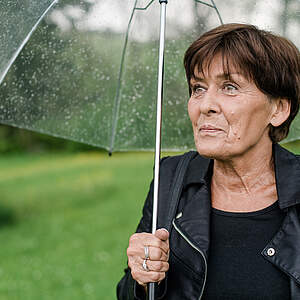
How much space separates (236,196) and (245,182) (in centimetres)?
8

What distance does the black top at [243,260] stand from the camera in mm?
2314

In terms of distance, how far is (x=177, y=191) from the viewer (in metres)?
2.55

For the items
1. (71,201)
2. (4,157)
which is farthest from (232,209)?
(4,157)

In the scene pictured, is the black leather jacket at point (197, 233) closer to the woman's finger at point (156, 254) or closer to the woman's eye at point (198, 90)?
the woman's finger at point (156, 254)

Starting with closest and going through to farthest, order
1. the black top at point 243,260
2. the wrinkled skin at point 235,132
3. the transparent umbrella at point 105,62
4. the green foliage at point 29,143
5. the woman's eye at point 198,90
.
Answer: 1. the black top at point 243,260
2. the wrinkled skin at point 235,132
3. the woman's eye at point 198,90
4. the transparent umbrella at point 105,62
5. the green foliage at point 29,143

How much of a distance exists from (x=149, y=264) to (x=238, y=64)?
89 centimetres

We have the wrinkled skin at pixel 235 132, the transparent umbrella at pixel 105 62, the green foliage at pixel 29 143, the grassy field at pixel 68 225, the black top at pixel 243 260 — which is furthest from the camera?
the green foliage at pixel 29 143

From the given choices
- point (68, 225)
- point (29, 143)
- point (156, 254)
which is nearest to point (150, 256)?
point (156, 254)

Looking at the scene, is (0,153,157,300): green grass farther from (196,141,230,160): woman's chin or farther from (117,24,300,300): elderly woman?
(196,141,230,160): woman's chin

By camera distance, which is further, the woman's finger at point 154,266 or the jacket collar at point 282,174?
the jacket collar at point 282,174

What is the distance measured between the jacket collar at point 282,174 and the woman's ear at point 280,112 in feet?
0.46

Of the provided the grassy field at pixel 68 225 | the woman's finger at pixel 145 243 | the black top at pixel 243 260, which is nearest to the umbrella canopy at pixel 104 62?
the black top at pixel 243 260

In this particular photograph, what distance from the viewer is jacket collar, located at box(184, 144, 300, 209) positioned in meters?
2.44

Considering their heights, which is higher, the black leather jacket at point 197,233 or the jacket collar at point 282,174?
the jacket collar at point 282,174
